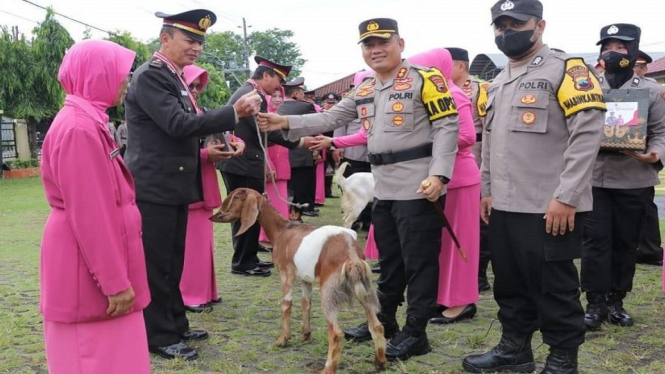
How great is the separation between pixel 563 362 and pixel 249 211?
7.87ft

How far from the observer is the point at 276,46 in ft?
261

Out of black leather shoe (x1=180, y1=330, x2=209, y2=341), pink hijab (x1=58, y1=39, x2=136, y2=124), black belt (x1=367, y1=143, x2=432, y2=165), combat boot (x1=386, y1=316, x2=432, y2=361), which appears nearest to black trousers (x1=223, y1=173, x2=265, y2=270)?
black leather shoe (x1=180, y1=330, x2=209, y2=341)

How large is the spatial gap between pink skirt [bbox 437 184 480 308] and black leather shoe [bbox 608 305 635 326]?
1.03m

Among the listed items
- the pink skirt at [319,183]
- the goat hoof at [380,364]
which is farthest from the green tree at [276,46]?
the goat hoof at [380,364]

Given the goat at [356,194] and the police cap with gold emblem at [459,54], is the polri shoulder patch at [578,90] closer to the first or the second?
the police cap with gold emblem at [459,54]

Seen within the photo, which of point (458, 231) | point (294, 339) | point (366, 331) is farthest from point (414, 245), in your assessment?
point (294, 339)

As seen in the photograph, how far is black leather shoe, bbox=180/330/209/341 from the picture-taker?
443cm

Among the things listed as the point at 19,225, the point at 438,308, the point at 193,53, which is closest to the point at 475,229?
the point at 438,308

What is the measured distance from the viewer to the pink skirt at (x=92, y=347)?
8.13ft

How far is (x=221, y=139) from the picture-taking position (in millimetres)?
4855

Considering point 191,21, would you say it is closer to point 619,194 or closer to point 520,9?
point 520,9

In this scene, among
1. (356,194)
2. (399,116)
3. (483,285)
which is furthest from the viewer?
(356,194)

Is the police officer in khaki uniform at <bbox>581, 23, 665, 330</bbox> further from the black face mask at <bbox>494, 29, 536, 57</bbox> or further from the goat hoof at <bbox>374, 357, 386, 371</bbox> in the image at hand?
the goat hoof at <bbox>374, 357, 386, 371</bbox>

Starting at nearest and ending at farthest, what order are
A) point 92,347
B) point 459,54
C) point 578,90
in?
point 92,347, point 578,90, point 459,54
